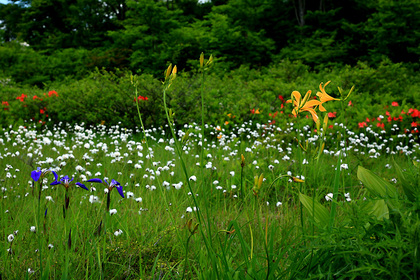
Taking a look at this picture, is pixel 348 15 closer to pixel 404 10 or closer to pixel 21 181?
pixel 404 10

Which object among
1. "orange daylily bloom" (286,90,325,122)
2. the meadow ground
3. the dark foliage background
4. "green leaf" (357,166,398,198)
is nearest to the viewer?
the meadow ground

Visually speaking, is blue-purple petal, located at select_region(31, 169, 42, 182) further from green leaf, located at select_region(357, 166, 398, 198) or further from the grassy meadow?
green leaf, located at select_region(357, 166, 398, 198)

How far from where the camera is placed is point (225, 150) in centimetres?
409

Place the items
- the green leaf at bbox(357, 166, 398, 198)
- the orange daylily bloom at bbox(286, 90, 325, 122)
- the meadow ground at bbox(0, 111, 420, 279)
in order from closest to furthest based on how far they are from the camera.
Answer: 1. the meadow ground at bbox(0, 111, 420, 279)
2. the orange daylily bloom at bbox(286, 90, 325, 122)
3. the green leaf at bbox(357, 166, 398, 198)

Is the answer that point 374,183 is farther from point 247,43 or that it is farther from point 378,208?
point 247,43

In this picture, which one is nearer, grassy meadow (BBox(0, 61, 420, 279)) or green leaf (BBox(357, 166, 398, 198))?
grassy meadow (BBox(0, 61, 420, 279))

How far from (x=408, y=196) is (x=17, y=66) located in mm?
17082

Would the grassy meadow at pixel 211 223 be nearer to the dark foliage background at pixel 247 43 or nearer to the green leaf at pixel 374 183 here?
the green leaf at pixel 374 183

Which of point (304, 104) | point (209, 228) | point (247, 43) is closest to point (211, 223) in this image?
point (209, 228)

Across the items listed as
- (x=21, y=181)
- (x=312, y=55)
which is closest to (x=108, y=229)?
(x=21, y=181)

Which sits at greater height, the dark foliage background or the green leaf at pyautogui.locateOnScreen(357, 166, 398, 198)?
the dark foliage background

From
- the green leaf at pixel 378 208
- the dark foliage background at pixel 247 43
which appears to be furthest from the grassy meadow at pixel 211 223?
the dark foliage background at pixel 247 43

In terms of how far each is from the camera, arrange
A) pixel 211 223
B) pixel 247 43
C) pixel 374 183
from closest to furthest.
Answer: pixel 374 183
pixel 211 223
pixel 247 43

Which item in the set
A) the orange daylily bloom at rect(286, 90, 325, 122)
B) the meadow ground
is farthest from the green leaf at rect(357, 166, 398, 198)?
the orange daylily bloom at rect(286, 90, 325, 122)
